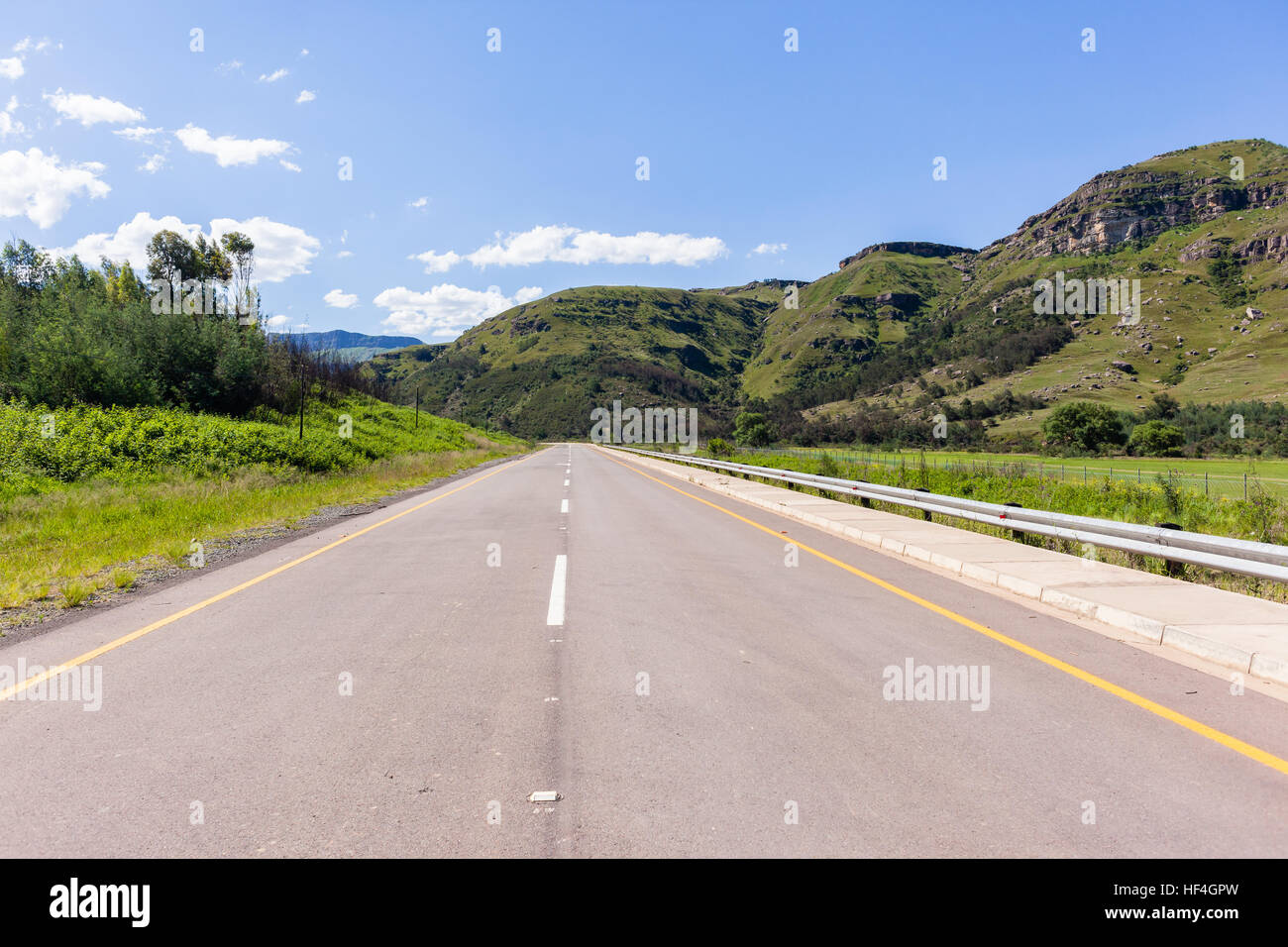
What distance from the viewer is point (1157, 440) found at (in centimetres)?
8875

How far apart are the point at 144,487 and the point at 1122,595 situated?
24.0 metres

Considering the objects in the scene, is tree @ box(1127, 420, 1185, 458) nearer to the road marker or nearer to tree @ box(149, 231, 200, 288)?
the road marker

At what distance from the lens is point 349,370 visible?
72375 millimetres

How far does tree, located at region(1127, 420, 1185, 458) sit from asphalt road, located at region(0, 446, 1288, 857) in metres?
103

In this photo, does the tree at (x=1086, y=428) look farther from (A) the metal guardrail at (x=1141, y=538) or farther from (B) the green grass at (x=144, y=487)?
(A) the metal guardrail at (x=1141, y=538)

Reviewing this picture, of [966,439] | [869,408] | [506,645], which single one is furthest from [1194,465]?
[506,645]

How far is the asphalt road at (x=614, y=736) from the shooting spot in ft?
9.64

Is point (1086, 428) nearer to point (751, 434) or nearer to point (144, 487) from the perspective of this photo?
point (751, 434)

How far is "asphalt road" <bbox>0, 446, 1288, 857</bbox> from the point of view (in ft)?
9.64

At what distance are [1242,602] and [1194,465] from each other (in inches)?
3503

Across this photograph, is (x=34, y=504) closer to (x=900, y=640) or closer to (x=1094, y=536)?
(x=900, y=640)

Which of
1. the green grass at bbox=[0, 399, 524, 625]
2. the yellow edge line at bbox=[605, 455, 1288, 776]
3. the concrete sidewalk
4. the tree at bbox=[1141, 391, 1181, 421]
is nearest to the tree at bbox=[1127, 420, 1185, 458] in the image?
the tree at bbox=[1141, 391, 1181, 421]

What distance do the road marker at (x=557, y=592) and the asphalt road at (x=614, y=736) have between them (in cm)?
7

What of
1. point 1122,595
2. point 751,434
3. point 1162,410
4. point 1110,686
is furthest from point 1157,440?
point 1110,686
